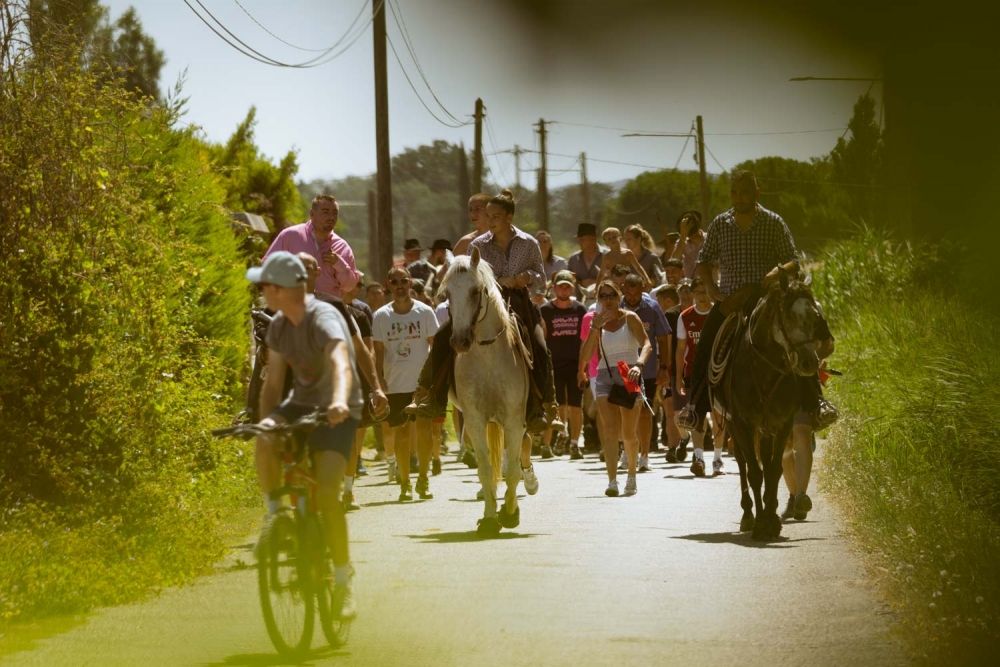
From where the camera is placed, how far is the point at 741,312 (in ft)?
39.3

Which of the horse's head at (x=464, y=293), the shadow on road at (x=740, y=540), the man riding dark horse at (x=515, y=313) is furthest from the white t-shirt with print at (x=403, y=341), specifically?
the shadow on road at (x=740, y=540)

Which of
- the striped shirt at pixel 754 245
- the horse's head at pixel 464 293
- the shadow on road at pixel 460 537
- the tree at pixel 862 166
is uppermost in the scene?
the tree at pixel 862 166

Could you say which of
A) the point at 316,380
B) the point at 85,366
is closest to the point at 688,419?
the point at 85,366

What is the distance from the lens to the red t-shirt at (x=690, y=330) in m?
16.8

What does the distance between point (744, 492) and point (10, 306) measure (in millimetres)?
5583

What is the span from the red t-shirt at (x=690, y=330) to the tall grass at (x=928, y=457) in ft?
5.76

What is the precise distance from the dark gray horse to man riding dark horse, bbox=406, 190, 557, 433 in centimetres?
153

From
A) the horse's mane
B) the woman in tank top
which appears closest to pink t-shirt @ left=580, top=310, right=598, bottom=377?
the woman in tank top

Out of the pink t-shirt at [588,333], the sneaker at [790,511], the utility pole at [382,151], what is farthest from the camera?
the utility pole at [382,151]

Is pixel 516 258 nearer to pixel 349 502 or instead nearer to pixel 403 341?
pixel 349 502

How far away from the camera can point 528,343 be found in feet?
41.5

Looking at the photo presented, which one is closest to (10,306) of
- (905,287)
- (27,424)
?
(27,424)

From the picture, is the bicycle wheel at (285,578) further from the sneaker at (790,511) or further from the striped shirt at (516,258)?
the sneaker at (790,511)

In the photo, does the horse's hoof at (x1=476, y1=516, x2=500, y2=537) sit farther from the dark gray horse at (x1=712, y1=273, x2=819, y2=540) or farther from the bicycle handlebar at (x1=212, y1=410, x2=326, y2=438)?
the bicycle handlebar at (x1=212, y1=410, x2=326, y2=438)
